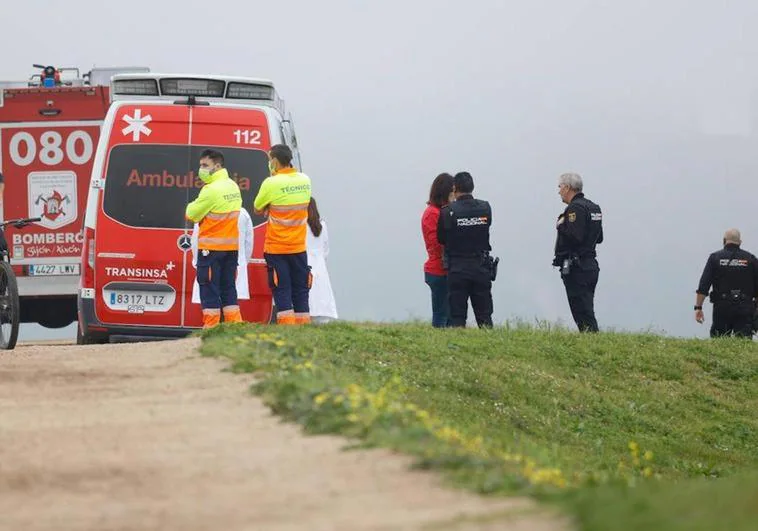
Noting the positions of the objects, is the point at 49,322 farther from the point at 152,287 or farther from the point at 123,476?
the point at 123,476

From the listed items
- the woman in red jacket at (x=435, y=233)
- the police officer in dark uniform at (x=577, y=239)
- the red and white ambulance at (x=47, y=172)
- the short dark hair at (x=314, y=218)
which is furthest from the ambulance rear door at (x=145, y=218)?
the red and white ambulance at (x=47, y=172)

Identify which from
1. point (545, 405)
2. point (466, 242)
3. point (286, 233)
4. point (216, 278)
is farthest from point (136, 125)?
point (545, 405)

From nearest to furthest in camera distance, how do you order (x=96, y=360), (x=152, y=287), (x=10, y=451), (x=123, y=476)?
(x=123, y=476) < (x=10, y=451) < (x=96, y=360) < (x=152, y=287)

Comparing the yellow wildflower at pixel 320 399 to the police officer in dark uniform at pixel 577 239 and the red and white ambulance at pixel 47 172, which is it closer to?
the police officer in dark uniform at pixel 577 239

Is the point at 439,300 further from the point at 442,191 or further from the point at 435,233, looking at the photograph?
the point at 442,191

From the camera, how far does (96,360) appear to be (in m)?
11.8

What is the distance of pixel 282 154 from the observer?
48.5 ft

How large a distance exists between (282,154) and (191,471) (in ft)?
24.7

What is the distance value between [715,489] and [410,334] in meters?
8.06

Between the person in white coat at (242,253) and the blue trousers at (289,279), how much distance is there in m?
0.35

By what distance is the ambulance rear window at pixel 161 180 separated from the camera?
51.0 feet

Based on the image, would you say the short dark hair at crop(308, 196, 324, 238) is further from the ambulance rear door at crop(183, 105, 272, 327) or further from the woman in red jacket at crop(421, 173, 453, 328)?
the woman in red jacket at crop(421, 173, 453, 328)

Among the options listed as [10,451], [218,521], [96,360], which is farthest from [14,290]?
[218,521]

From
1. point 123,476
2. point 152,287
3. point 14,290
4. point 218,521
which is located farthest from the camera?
point 152,287
